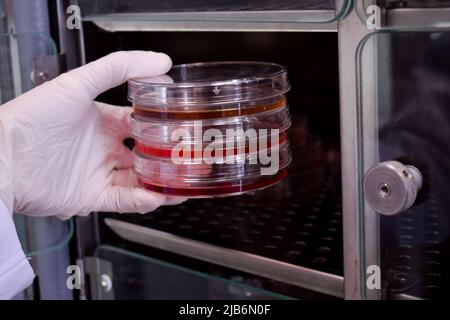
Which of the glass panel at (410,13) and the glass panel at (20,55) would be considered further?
the glass panel at (20,55)

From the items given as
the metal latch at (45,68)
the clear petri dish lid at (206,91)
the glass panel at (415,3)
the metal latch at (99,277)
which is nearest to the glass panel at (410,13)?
the glass panel at (415,3)

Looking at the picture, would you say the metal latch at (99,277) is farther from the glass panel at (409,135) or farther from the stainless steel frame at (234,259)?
the glass panel at (409,135)

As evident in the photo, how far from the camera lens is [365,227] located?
0.92 metres

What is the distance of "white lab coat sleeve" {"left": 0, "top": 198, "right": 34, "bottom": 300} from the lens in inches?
38.9

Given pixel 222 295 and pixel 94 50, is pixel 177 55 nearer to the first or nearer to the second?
pixel 94 50

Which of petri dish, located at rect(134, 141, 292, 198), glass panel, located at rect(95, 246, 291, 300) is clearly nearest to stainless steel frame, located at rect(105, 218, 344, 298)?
glass panel, located at rect(95, 246, 291, 300)

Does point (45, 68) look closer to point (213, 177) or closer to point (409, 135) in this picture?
point (213, 177)

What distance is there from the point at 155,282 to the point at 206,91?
0.58m

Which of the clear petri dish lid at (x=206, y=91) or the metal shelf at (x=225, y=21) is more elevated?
the metal shelf at (x=225, y=21)

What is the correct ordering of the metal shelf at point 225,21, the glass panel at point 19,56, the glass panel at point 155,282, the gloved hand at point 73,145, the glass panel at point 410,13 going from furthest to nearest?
the glass panel at point 155,282 < the glass panel at point 19,56 < the gloved hand at point 73,145 < the metal shelf at point 225,21 < the glass panel at point 410,13

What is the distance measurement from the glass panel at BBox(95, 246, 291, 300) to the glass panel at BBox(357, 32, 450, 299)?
0.42 meters

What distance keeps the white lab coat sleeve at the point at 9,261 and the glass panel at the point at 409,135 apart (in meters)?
0.55

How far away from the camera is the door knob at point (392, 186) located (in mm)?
830
